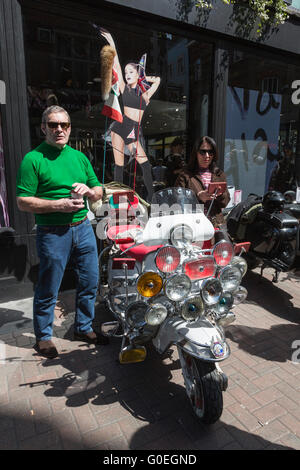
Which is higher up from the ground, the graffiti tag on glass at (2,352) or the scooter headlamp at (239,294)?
the scooter headlamp at (239,294)

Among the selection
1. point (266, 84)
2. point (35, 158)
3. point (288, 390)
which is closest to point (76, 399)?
point (288, 390)

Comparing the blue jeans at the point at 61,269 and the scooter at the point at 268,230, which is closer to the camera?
the blue jeans at the point at 61,269

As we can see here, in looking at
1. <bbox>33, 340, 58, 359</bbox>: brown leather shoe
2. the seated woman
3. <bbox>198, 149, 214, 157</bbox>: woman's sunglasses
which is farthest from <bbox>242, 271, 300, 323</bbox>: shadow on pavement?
<bbox>33, 340, 58, 359</bbox>: brown leather shoe

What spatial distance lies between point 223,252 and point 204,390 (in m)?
0.93

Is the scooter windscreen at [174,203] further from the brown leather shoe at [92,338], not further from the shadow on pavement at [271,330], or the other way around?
the shadow on pavement at [271,330]

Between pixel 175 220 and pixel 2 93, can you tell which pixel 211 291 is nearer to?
pixel 175 220

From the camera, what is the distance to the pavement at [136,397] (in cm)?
213

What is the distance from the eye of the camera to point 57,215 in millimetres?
2830

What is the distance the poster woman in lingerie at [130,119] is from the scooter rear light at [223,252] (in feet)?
10.7

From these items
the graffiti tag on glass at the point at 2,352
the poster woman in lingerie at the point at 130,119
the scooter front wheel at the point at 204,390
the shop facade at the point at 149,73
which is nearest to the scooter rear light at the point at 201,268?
the scooter front wheel at the point at 204,390

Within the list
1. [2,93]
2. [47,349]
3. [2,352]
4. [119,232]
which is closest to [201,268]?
[119,232]

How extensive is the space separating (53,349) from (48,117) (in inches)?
82.3

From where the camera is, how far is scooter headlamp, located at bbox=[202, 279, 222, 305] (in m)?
2.19

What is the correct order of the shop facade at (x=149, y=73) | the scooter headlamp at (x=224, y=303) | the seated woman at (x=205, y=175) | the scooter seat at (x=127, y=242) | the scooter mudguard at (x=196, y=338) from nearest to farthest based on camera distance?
the scooter mudguard at (x=196, y=338)
the scooter headlamp at (x=224, y=303)
the scooter seat at (x=127, y=242)
the seated woman at (x=205, y=175)
the shop facade at (x=149, y=73)
